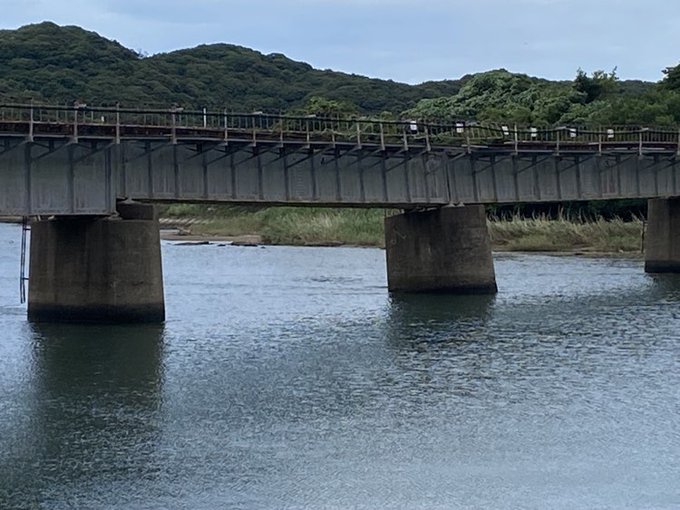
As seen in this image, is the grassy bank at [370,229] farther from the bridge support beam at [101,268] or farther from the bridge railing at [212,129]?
the bridge support beam at [101,268]

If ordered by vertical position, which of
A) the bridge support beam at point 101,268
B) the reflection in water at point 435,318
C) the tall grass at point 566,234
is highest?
the tall grass at point 566,234

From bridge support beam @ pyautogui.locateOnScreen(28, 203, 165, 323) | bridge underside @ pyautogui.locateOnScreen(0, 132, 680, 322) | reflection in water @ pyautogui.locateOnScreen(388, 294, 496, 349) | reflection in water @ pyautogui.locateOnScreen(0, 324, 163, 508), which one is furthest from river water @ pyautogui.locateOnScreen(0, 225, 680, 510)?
bridge underside @ pyautogui.locateOnScreen(0, 132, 680, 322)

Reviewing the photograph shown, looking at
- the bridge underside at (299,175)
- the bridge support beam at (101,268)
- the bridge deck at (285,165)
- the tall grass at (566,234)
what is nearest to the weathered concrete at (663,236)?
the bridge deck at (285,165)

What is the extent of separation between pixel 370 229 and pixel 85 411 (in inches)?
3714

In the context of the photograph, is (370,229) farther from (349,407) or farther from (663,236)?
(349,407)

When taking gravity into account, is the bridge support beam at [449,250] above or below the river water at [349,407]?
above

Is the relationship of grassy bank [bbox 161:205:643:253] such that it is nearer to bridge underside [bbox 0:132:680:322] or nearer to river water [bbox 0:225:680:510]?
bridge underside [bbox 0:132:680:322]

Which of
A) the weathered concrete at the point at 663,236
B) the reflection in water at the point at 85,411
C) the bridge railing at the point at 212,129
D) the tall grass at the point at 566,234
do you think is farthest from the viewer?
the tall grass at the point at 566,234

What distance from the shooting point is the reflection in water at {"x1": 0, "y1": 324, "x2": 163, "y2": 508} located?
28.7m

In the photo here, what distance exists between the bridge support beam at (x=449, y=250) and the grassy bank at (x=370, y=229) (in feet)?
126

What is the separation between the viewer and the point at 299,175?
200 feet

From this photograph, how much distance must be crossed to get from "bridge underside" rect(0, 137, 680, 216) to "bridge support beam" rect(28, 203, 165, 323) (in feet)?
3.86

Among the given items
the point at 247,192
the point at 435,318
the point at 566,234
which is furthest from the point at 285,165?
the point at 566,234

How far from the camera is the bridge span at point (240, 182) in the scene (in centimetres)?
5150
